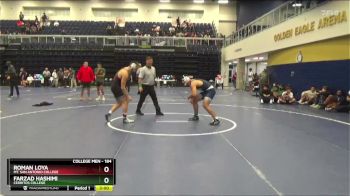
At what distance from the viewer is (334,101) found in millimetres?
13141

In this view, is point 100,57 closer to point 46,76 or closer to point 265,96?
point 46,76

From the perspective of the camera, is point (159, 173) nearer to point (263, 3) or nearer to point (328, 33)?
point (328, 33)

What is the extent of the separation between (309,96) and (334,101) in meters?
2.07

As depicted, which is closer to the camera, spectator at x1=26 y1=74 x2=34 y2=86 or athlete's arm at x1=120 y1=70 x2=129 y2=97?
athlete's arm at x1=120 y1=70 x2=129 y2=97

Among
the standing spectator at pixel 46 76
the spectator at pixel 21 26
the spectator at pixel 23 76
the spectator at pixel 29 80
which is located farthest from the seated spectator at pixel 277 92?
the spectator at pixel 21 26

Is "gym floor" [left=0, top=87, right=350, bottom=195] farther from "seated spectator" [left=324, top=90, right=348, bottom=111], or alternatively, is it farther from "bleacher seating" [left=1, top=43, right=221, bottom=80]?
"bleacher seating" [left=1, top=43, right=221, bottom=80]

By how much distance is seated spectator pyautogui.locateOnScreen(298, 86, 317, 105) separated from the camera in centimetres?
1498

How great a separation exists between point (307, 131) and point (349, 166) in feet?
10.3

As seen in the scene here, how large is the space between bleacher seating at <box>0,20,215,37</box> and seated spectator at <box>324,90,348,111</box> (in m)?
23.2

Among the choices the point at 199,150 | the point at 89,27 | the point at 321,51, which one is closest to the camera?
the point at 199,150
